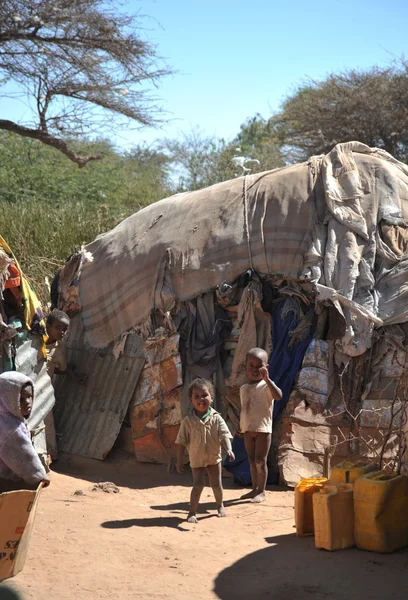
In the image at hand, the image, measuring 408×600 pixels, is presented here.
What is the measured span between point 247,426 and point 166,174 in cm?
2173

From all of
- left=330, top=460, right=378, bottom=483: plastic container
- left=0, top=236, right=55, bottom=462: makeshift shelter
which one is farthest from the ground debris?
left=330, top=460, right=378, bottom=483: plastic container

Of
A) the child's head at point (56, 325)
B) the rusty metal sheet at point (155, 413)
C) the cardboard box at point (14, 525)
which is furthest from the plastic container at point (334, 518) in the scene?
the child's head at point (56, 325)

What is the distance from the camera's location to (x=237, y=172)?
22312 mm

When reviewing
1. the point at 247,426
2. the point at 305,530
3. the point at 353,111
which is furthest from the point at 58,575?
the point at 353,111

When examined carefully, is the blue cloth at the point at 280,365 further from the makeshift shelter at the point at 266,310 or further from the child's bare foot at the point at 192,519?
the child's bare foot at the point at 192,519

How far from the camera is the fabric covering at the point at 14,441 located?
5.01 m

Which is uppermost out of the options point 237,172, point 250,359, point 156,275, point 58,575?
point 237,172

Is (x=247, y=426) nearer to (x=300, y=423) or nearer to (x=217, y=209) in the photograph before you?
(x=300, y=423)

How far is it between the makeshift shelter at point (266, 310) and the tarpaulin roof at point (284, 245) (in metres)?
0.01

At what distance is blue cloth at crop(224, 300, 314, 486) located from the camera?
8.69m

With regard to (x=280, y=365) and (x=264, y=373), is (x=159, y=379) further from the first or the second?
(x=264, y=373)

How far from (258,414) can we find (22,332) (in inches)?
90.8

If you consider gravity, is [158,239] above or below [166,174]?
below

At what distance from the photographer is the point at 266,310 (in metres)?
8.98
